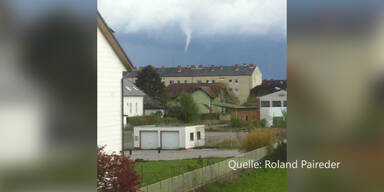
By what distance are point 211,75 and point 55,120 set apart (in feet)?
63.3

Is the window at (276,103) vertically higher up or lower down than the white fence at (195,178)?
higher up

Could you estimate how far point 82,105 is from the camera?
1074 millimetres

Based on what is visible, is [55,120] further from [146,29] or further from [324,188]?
[146,29]

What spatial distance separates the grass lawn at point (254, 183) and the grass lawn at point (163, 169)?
1268 millimetres

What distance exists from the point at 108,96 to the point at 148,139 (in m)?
10.7

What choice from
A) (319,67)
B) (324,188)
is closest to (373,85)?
(319,67)

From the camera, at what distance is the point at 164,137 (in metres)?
17.6

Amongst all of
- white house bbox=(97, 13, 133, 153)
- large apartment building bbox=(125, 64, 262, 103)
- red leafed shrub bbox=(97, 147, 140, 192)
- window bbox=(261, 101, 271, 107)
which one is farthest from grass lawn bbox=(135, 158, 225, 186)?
red leafed shrub bbox=(97, 147, 140, 192)

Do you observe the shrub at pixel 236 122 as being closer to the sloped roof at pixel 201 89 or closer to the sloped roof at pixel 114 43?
the sloped roof at pixel 201 89

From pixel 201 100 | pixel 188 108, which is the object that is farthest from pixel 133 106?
pixel 201 100

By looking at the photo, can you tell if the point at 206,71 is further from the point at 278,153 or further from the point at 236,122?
the point at 278,153

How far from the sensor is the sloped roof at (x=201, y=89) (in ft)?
65.0

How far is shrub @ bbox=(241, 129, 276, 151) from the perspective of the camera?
12192mm

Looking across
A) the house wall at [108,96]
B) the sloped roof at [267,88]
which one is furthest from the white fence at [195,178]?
the sloped roof at [267,88]
